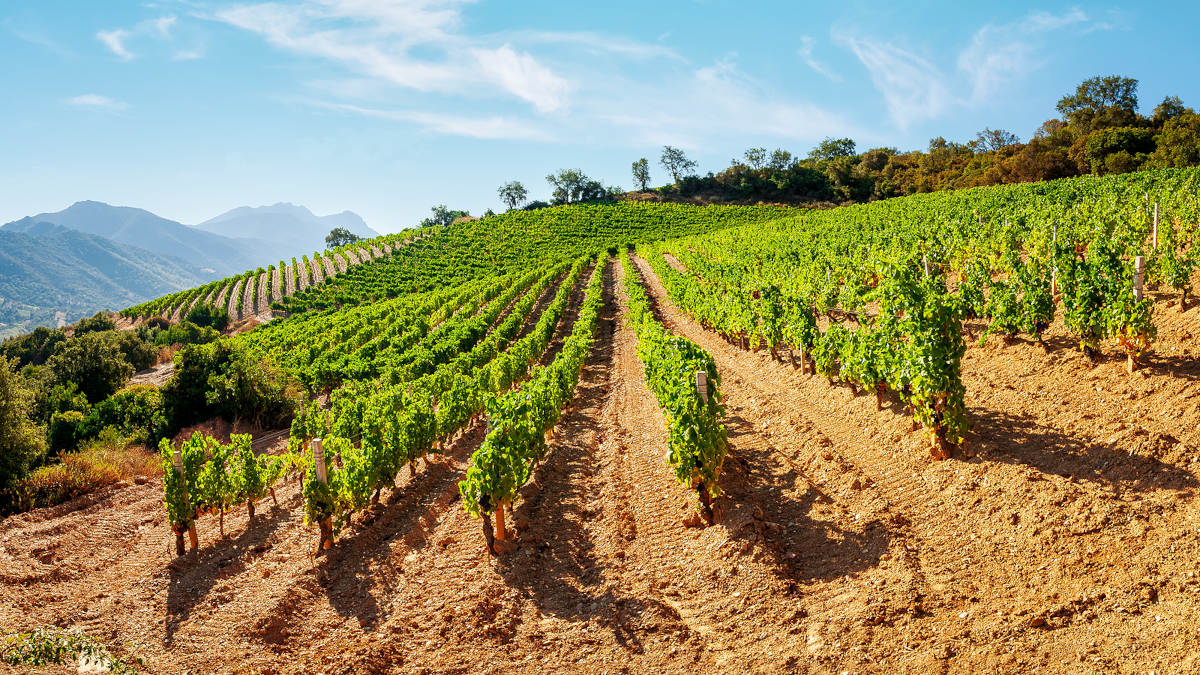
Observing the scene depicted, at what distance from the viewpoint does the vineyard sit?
6441 mm

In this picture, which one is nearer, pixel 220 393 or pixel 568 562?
pixel 568 562

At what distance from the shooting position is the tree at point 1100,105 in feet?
200

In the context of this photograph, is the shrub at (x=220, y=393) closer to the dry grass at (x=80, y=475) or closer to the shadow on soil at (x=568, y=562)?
the dry grass at (x=80, y=475)

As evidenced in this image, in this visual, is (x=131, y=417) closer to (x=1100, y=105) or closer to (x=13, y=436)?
(x=13, y=436)

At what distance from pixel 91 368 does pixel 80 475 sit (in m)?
15.0

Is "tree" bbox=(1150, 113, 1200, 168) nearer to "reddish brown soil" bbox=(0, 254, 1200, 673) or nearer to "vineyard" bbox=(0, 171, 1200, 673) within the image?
"vineyard" bbox=(0, 171, 1200, 673)

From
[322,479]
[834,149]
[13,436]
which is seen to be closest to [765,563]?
[322,479]

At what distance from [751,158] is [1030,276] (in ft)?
374

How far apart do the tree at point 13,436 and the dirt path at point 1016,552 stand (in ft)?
55.5

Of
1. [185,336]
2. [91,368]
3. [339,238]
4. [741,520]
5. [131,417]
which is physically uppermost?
[339,238]

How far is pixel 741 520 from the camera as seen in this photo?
883 centimetres

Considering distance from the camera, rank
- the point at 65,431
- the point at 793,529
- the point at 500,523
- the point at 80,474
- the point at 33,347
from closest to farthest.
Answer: the point at 793,529
the point at 500,523
the point at 80,474
the point at 65,431
the point at 33,347

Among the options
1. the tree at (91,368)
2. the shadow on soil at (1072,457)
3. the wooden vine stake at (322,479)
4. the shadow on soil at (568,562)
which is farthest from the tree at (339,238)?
the shadow on soil at (1072,457)

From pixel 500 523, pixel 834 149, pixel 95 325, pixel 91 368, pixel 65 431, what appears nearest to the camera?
pixel 500 523
